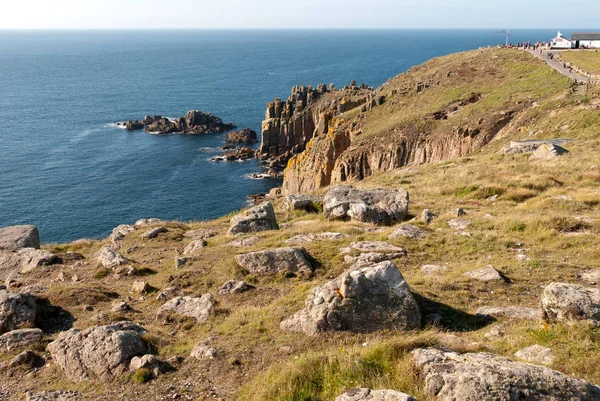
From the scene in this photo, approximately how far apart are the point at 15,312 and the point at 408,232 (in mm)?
15801

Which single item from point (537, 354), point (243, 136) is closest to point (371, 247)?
point (537, 354)

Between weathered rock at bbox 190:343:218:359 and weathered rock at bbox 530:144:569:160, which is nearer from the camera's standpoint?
weathered rock at bbox 190:343:218:359

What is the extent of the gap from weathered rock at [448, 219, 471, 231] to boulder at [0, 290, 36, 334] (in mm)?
17698

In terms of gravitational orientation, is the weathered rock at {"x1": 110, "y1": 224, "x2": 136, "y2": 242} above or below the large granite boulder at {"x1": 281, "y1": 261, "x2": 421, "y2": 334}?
below

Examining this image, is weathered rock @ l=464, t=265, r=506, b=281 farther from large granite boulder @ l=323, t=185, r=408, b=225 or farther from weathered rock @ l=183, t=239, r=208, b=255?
weathered rock @ l=183, t=239, r=208, b=255

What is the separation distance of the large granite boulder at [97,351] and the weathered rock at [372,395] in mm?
6708

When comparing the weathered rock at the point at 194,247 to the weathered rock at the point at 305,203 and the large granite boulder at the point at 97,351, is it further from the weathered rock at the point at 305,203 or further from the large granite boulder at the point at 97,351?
the large granite boulder at the point at 97,351

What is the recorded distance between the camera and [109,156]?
98.1m

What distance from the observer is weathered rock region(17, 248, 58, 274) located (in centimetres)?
2319

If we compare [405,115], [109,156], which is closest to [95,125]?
[109,156]

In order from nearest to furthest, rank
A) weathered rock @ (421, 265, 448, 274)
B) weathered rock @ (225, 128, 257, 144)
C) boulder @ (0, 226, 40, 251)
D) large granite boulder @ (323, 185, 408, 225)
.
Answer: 1. weathered rock @ (421, 265, 448, 274)
2. large granite boulder @ (323, 185, 408, 225)
3. boulder @ (0, 226, 40, 251)
4. weathered rock @ (225, 128, 257, 144)

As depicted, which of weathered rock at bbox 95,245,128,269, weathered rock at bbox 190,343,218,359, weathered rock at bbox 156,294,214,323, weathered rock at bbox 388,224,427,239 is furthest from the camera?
weathered rock at bbox 95,245,128,269

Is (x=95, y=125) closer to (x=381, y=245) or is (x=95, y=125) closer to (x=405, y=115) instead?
(x=405, y=115)

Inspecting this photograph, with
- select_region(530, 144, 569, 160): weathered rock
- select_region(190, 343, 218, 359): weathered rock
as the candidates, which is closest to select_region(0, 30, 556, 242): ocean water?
select_region(530, 144, 569, 160): weathered rock
